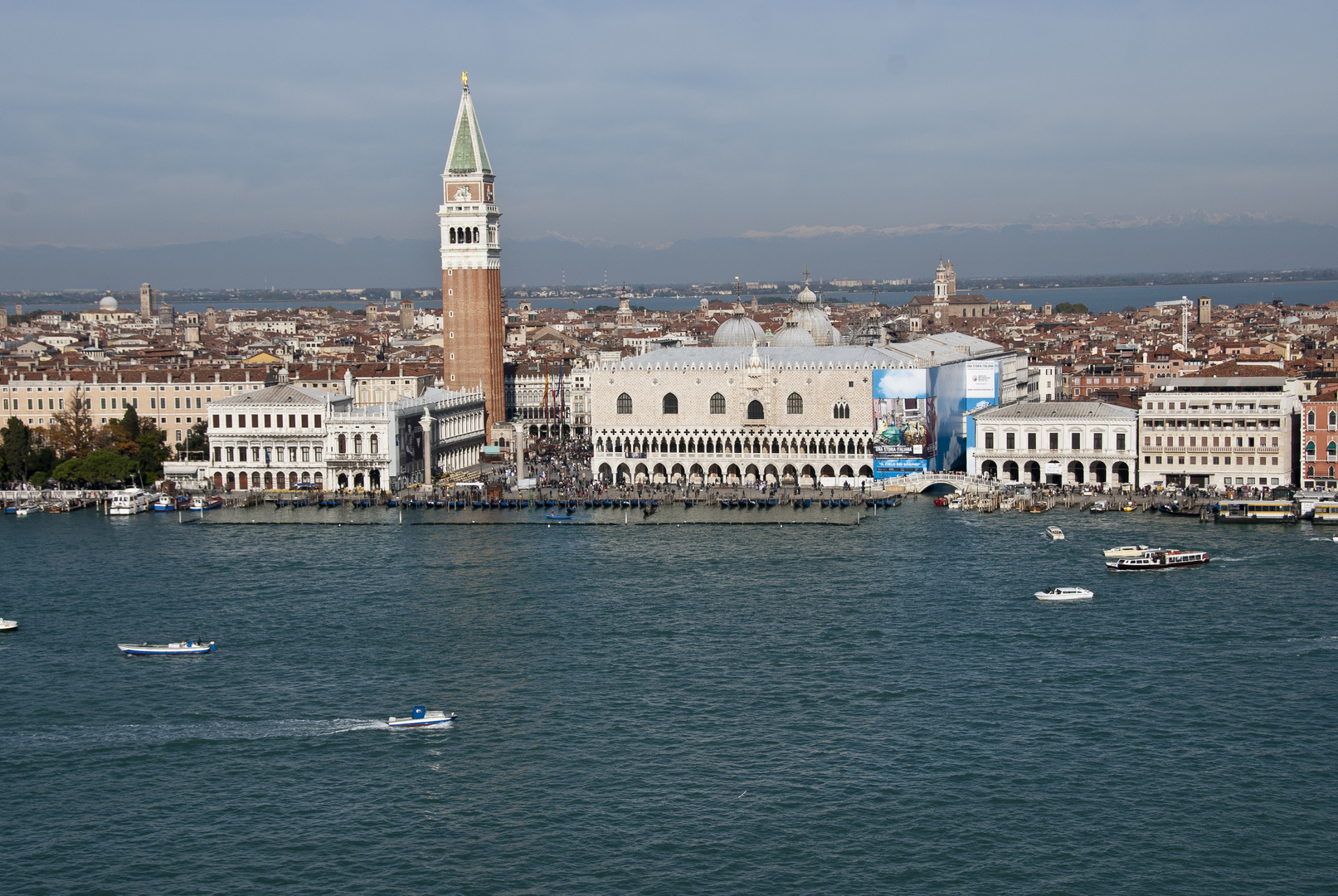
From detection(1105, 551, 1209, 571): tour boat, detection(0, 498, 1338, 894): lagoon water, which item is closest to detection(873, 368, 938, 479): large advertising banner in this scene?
detection(0, 498, 1338, 894): lagoon water

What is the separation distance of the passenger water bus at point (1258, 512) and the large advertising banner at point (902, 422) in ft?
23.4

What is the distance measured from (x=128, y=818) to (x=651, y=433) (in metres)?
23.9

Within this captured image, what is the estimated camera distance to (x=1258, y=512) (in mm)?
A: 31797

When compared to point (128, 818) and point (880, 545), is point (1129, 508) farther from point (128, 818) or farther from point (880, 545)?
point (128, 818)

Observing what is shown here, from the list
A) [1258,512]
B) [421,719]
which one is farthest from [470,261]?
[421,719]

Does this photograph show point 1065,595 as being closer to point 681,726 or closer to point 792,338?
point 681,726

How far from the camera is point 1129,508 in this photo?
110 ft

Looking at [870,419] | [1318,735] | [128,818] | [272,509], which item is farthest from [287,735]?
[870,419]

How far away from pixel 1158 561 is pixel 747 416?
1312 centimetres

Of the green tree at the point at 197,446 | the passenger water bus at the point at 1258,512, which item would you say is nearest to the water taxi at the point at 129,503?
the green tree at the point at 197,446

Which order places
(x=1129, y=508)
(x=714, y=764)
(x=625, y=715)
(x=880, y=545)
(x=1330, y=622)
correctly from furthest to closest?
(x=1129, y=508), (x=880, y=545), (x=1330, y=622), (x=625, y=715), (x=714, y=764)

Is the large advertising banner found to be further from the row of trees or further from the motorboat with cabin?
the row of trees

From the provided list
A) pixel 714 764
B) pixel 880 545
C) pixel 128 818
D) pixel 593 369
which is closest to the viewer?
pixel 128 818

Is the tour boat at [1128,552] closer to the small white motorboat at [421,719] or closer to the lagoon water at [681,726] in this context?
the lagoon water at [681,726]
